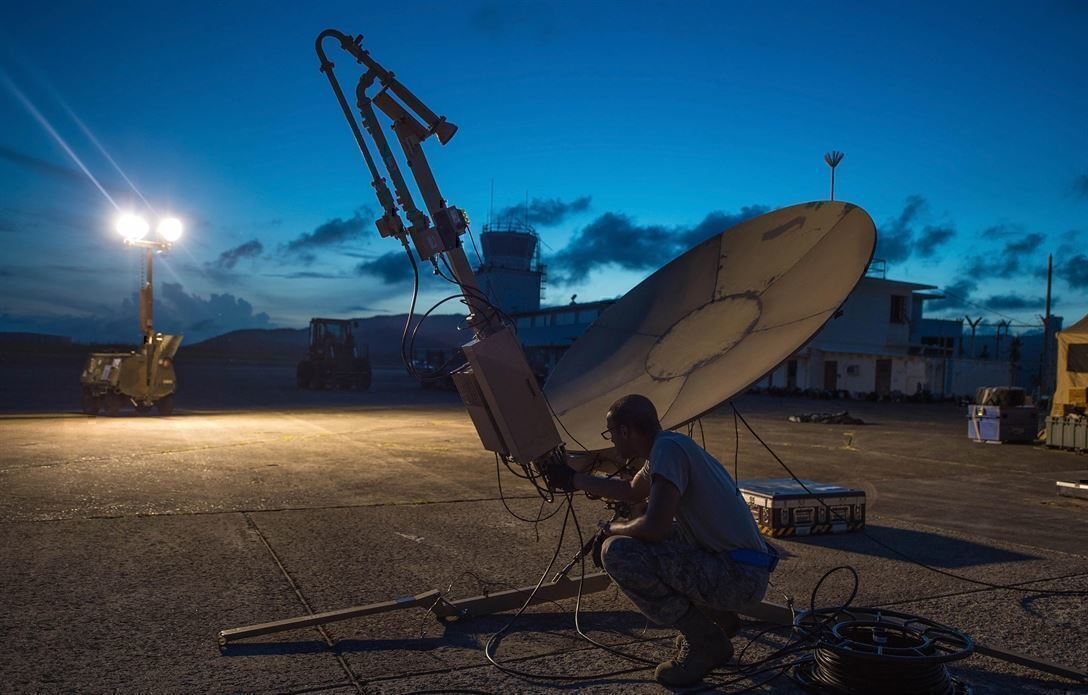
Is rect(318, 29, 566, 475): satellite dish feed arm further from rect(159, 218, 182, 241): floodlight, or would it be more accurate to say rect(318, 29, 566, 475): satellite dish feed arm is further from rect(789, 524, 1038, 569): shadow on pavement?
rect(159, 218, 182, 241): floodlight

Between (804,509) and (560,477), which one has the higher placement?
(560,477)

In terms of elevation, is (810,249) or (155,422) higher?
(810,249)

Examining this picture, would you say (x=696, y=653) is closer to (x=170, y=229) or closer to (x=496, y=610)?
(x=496, y=610)

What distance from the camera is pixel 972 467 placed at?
1352 centimetres

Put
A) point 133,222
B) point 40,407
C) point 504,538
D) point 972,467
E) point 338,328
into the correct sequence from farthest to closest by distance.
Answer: point 338,328
point 40,407
point 133,222
point 972,467
point 504,538

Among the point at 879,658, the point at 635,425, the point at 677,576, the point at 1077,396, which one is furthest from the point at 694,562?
the point at 1077,396

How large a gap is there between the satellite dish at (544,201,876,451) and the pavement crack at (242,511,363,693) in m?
1.87

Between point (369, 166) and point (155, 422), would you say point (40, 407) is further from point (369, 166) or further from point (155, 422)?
point (369, 166)

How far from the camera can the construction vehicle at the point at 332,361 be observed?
123 ft

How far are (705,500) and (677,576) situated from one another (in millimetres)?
378

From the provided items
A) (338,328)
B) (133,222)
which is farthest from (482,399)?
(338,328)

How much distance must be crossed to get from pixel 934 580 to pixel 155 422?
17886mm

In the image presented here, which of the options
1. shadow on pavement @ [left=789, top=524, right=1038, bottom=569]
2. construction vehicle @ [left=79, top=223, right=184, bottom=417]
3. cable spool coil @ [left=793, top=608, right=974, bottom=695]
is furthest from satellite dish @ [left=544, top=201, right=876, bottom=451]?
construction vehicle @ [left=79, top=223, right=184, bottom=417]

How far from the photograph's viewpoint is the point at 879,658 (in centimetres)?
344
